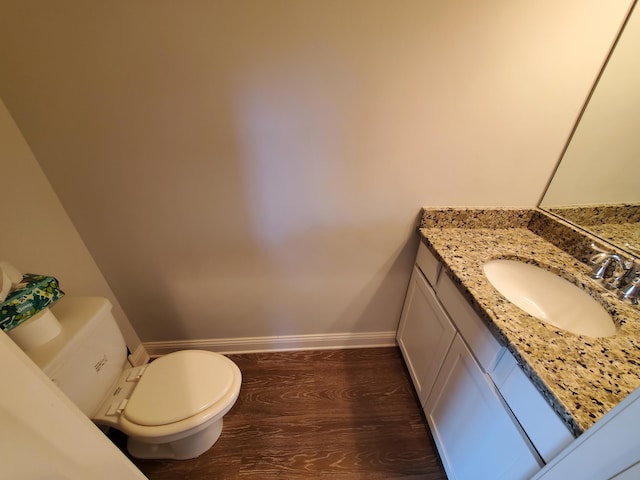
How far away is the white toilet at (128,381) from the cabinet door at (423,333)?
87 cm

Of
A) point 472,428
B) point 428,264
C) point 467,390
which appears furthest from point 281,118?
point 472,428

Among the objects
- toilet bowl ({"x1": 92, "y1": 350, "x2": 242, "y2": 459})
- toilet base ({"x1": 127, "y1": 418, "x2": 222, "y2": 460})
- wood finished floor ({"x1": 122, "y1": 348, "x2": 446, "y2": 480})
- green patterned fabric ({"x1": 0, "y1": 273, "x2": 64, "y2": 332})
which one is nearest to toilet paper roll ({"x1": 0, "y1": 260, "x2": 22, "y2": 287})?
green patterned fabric ({"x1": 0, "y1": 273, "x2": 64, "y2": 332})

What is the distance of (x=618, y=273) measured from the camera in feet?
2.88

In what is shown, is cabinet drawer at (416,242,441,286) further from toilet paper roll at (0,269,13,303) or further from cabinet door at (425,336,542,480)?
toilet paper roll at (0,269,13,303)

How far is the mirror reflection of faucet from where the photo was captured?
2.76ft

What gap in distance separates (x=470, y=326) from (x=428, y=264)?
0.36 metres

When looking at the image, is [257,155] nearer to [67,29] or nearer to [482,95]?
[67,29]

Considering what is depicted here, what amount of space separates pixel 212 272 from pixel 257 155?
66 centimetres

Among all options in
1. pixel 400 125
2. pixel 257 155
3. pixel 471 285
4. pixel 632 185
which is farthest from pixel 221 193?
pixel 632 185

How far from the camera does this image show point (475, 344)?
0.85 m

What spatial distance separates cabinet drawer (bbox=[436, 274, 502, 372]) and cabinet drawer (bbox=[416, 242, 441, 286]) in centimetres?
5

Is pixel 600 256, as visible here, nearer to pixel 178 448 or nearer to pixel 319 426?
pixel 319 426

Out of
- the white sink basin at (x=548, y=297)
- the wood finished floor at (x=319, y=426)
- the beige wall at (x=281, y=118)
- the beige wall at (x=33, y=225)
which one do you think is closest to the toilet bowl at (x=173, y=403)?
the wood finished floor at (x=319, y=426)

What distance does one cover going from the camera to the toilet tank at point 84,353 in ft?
2.63
